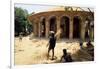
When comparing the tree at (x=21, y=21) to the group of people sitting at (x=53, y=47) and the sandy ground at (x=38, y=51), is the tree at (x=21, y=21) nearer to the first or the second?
the sandy ground at (x=38, y=51)

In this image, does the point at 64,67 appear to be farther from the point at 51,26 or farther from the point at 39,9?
the point at 39,9

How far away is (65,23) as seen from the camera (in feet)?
7.82

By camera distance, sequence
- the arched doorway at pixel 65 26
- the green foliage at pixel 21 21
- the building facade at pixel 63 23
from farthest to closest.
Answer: the arched doorway at pixel 65 26
the building facade at pixel 63 23
the green foliage at pixel 21 21

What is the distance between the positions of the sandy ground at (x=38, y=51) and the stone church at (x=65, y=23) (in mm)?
88

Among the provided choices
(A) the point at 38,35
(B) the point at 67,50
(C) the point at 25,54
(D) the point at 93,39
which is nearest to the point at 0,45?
(C) the point at 25,54

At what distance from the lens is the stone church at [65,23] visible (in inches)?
89.5

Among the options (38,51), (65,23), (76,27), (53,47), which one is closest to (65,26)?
(65,23)

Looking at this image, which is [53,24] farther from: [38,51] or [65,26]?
[38,51]

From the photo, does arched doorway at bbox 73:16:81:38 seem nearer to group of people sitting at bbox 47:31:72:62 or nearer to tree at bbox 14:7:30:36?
group of people sitting at bbox 47:31:72:62

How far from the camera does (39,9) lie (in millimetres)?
2268

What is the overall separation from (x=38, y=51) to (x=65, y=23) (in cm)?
47

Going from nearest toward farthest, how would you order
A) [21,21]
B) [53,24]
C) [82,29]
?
[21,21], [53,24], [82,29]

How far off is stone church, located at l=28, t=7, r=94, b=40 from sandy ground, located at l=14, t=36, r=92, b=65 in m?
0.09

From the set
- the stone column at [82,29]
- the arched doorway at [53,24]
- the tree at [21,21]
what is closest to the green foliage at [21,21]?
the tree at [21,21]
